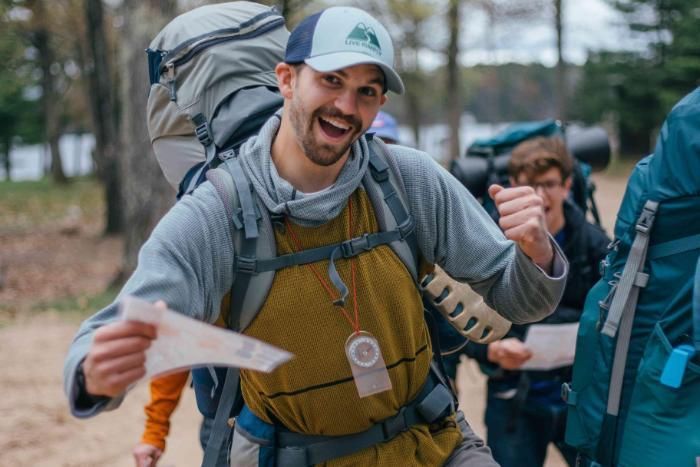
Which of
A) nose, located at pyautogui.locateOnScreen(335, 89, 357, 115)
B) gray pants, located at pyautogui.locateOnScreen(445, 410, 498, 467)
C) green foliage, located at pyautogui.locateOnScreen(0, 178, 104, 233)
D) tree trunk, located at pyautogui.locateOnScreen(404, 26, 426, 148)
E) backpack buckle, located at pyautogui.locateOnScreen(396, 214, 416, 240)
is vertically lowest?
green foliage, located at pyautogui.locateOnScreen(0, 178, 104, 233)

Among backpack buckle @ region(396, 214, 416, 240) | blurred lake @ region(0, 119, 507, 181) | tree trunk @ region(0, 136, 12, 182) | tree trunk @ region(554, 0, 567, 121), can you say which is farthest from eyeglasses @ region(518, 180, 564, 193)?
tree trunk @ region(0, 136, 12, 182)

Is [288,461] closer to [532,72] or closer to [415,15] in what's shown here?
[415,15]

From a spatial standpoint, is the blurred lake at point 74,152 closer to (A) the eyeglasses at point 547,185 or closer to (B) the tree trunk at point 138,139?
(B) the tree trunk at point 138,139

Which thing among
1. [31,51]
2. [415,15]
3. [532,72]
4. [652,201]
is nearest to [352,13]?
[652,201]

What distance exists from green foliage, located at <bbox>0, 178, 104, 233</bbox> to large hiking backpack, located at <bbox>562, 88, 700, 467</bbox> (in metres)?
17.7

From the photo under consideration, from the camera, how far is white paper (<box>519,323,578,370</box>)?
3357 mm

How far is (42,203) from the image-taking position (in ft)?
78.7

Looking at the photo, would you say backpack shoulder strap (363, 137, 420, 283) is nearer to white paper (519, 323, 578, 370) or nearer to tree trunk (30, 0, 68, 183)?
white paper (519, 323, 578, 370)

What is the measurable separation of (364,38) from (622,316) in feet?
3.58

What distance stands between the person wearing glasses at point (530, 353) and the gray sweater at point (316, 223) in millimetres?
1123

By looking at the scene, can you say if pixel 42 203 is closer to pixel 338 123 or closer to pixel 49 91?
pixel 49 91

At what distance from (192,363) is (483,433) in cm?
433

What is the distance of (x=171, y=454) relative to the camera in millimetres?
5562

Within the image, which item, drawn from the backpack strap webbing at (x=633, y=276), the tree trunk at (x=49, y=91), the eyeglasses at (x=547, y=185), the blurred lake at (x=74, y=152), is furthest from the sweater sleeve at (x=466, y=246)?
the blurred lake at (x=74, y=152)
